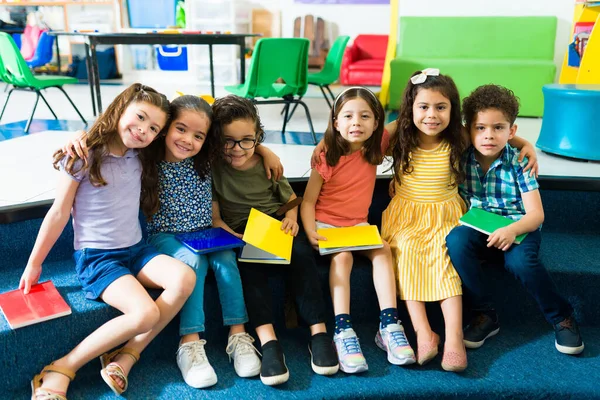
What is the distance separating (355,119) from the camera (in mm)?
1836

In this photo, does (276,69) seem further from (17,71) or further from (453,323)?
(453,323)

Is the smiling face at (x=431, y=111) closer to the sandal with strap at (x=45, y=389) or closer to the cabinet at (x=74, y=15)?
the sandal with strap at (x=45, y=389)

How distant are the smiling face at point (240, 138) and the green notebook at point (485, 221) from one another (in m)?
0.76

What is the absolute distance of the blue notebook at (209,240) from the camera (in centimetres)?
166

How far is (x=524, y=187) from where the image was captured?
1.83 metres

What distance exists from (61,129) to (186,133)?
8.57 ft

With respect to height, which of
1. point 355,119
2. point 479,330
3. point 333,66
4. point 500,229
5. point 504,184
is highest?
point 333,66

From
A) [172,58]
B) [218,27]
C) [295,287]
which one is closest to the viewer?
[295,287]

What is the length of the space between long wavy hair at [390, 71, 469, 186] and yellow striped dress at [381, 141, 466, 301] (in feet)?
0.08

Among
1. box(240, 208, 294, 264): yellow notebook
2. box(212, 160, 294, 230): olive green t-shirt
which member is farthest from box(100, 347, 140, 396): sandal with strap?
box(212, 160, 294, 230): olive green t-shirt

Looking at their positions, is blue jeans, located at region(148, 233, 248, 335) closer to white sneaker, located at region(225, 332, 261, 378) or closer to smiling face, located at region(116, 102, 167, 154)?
white sneaker, located at region(225, 332, 261, 378)

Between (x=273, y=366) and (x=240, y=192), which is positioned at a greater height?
(x=240, y=192)

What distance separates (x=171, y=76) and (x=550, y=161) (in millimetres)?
6253

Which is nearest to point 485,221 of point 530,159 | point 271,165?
point 530,159
